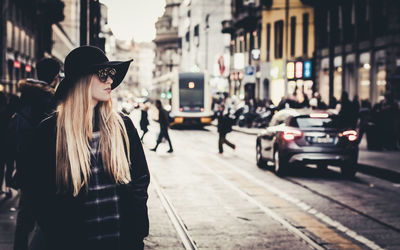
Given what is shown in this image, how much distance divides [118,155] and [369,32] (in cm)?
2899

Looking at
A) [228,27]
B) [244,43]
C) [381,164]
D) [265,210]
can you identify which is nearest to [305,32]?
[244,43]

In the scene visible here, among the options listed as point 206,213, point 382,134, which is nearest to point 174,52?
point 382,134

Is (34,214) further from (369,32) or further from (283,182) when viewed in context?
(369,32)

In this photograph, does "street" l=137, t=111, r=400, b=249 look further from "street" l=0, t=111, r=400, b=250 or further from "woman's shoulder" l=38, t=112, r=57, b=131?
"woman's shoulder" l=38, t=112, r=57, b=131

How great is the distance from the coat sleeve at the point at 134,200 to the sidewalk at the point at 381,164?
11.0m

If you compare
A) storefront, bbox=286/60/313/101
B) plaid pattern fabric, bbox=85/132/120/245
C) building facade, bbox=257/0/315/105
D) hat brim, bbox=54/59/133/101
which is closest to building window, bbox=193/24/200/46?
building facade, bbox=257/0/315/105

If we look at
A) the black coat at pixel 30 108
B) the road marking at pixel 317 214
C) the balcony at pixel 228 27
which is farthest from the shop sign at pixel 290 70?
the black coat at pixel 30 108

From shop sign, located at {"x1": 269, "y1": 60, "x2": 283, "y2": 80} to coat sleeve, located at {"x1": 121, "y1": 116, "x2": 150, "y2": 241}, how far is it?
42.1 m

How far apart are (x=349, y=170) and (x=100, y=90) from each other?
462 inches

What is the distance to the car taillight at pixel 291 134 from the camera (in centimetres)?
1431

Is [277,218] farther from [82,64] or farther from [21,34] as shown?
[21,34]

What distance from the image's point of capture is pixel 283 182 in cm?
1341

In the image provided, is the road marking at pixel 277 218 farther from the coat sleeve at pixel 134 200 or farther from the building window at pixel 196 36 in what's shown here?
the building window at pixel 196 36

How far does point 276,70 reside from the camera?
46.1m
